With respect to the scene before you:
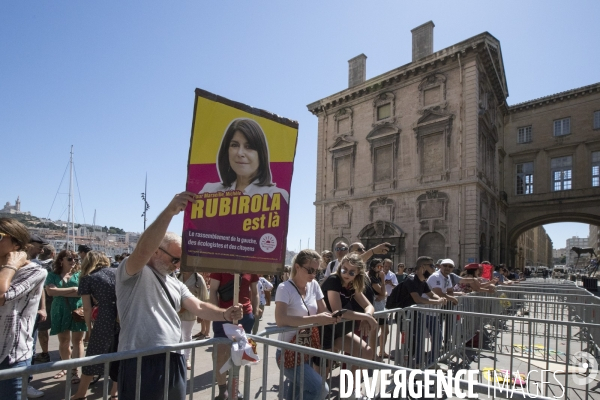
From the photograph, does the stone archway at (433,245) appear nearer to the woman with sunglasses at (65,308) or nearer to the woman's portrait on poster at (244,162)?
the woman with sunglasses at (65,308)

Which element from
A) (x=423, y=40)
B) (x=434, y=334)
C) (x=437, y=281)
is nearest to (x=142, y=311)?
(x=434, y=334)

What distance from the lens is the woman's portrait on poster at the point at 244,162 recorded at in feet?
8.92

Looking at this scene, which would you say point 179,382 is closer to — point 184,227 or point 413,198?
point 184,227

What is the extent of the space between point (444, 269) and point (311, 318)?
4481mm

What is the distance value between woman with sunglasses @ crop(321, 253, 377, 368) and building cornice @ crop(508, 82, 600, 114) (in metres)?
32.3

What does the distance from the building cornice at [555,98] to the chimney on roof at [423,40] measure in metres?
11.0

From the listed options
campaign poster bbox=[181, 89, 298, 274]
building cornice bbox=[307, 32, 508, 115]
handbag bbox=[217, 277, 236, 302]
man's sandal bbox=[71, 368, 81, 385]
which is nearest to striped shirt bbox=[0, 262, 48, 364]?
campaign poster bbox=[181, 89, 298, 274]

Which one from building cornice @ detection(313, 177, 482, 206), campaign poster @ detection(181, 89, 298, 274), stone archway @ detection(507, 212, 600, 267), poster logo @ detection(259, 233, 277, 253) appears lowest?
poster logo @ detection(259, 233, 277, 253)

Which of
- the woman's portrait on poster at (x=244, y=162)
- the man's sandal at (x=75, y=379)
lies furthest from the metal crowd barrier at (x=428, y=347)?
the man's sandal at (x=75, y=379)

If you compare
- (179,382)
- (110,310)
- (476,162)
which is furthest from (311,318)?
(476,162)

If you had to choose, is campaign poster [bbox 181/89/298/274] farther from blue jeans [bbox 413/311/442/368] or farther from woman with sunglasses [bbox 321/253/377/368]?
blue jeans [bbox 413/311/442/368]

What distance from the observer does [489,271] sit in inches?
509

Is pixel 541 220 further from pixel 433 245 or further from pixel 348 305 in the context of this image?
pixel 348 305

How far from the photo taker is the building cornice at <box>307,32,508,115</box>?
22438 mm
